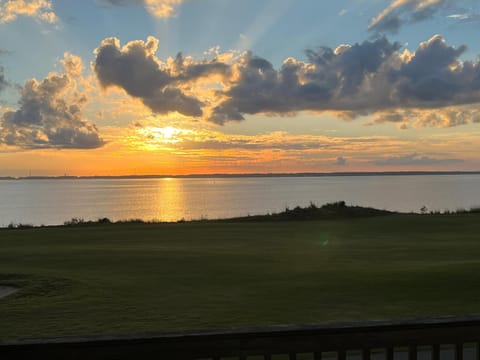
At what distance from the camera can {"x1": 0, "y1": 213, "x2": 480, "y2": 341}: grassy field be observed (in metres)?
10.5

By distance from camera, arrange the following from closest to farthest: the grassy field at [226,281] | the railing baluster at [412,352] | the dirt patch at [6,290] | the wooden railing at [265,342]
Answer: the wooden railing at [265,342] < the railing baluster at [412,352] < the grassy field at [226,281] < the dirt patch at [6,290]

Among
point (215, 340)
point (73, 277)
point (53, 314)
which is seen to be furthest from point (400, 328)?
point (73, 277)

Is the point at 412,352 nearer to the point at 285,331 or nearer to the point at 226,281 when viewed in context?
the point at 285,331

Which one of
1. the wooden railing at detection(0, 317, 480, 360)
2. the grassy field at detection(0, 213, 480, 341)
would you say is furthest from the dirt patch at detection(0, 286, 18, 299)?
the wooden railing at detection(0, 317, 480, 360)

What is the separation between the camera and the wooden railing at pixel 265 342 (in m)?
3.28

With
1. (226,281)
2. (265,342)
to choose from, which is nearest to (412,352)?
(265,342)

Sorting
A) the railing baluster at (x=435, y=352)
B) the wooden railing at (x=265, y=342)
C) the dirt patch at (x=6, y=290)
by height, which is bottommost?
the dirt patch at (x=6, y=290)

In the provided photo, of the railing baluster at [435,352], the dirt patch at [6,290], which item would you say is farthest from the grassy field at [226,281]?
the railing baluster at [435,352]

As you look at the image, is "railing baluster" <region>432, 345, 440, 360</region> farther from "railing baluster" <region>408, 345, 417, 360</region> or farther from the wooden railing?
"railing baluster" <region>408, 345, 417, 360</region>

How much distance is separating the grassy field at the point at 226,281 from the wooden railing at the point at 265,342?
6.30 metres

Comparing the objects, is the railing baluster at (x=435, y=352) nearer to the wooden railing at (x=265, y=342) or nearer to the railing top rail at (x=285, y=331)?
the wooden railing at (x=265, y=342)

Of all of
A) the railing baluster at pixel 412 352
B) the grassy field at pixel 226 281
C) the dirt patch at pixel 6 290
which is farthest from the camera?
the dirt patch at pixel 6 290

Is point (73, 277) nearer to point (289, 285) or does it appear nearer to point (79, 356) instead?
point (289, 285)

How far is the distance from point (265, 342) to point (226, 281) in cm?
1111
